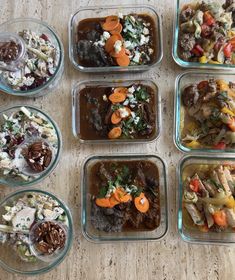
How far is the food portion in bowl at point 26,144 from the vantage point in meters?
1.76

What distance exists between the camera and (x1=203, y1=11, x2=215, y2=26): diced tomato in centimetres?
183

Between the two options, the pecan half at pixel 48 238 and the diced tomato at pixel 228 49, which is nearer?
the pecan half at pixel 48 238

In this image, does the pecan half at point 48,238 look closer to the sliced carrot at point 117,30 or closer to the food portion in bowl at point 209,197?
the food portion in bowl at point 209,197

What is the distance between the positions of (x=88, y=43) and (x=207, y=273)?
113cm

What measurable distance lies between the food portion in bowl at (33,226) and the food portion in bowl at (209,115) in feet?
2.11

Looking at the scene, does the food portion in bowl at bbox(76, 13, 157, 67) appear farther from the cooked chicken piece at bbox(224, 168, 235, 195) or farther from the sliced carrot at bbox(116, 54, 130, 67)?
the cooked chicken piece at bbox(224, 168, 235, 195)

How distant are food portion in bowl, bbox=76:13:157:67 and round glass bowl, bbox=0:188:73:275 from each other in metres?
0.63

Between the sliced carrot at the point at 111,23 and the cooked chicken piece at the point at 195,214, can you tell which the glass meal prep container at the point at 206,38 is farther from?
the cooked chicken piece at the point at 195,214

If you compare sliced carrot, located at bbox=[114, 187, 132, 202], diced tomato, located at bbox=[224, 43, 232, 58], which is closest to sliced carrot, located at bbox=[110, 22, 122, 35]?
diced tomato, located at bbox=[224, 43, 232, 58]

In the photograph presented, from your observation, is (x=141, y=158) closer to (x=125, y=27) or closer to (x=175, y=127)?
(x=175, y=127)

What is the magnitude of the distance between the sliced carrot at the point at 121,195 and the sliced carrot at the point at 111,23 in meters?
0.72

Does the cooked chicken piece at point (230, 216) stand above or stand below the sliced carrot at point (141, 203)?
below

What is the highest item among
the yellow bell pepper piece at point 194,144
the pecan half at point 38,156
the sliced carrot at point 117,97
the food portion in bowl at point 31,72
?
the food portion in bowl at point 31,72

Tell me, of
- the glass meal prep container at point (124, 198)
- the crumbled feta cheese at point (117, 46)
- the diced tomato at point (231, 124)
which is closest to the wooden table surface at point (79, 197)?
the glass meal prep container at point (124, 198)
